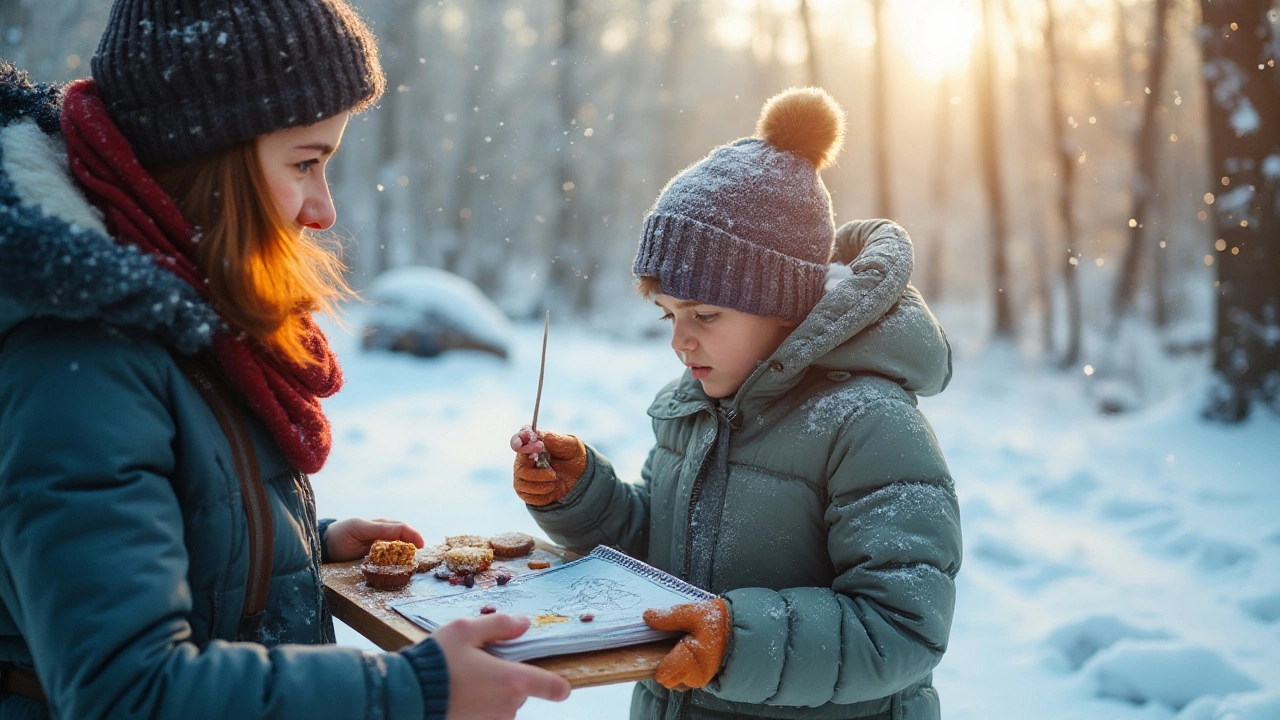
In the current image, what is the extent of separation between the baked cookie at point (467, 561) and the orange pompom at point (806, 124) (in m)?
1.20

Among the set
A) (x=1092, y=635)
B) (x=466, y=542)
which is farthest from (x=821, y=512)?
(x=1092, y=635)

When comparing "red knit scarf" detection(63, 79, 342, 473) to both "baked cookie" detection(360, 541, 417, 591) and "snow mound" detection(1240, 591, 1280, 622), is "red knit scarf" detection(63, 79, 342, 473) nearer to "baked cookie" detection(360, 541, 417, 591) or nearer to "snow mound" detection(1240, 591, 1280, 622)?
"baked cookie" detection(360, 541, 417, 591)

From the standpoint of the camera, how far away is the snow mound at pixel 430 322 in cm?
1060

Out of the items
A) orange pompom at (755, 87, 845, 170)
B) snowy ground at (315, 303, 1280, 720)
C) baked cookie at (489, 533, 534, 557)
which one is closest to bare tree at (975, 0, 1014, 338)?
snowy ground at (315, 303, 1280, 720)

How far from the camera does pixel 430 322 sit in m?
10.7

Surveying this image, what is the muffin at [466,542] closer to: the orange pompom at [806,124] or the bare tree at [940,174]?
the orange pompom at [806,124]

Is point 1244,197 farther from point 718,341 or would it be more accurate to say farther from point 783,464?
point 783,464

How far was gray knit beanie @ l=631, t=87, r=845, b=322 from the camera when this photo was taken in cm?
210

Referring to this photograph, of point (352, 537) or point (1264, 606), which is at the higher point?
point (352, 537)

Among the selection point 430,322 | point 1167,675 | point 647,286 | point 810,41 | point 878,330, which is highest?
point 810,41

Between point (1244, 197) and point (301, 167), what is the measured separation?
6825 mm

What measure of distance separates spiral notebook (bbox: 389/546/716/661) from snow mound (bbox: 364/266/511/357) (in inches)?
351

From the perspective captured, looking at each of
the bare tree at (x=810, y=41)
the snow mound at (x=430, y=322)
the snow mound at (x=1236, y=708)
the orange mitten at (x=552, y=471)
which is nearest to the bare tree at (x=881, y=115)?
the bare tree at (x=810, y=41)

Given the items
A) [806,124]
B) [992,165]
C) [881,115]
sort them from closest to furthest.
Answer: [806,124] → [881,115] → [992,165]
